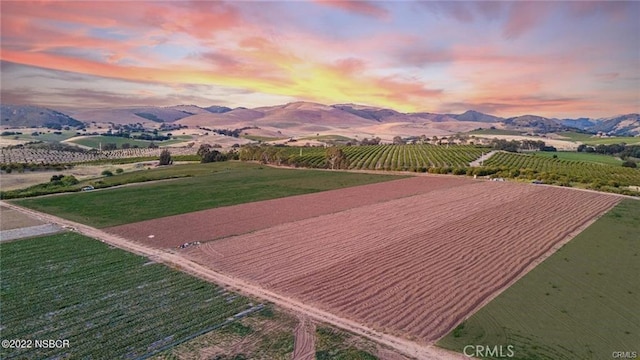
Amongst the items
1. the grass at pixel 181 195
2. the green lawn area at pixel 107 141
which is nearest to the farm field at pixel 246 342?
the grass at pixel 181 195

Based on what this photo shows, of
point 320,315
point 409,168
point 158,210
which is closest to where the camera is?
point 320,315

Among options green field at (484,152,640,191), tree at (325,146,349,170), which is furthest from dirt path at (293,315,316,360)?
tree at (325,146,349,170)

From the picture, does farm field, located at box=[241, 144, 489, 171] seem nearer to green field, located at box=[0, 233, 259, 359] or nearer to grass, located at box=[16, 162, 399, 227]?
grass, located at box=[16, 162, 399, 227]

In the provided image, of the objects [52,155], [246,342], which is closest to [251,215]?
[246,342]

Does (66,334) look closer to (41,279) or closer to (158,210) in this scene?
(41,279)

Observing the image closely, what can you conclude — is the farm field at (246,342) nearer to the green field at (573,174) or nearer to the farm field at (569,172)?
the green field at (573,174)

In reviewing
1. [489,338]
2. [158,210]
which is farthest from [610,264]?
[158,210]

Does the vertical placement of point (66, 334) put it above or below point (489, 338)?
below

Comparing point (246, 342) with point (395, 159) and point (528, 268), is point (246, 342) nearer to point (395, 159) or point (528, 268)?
point (528, 268)
